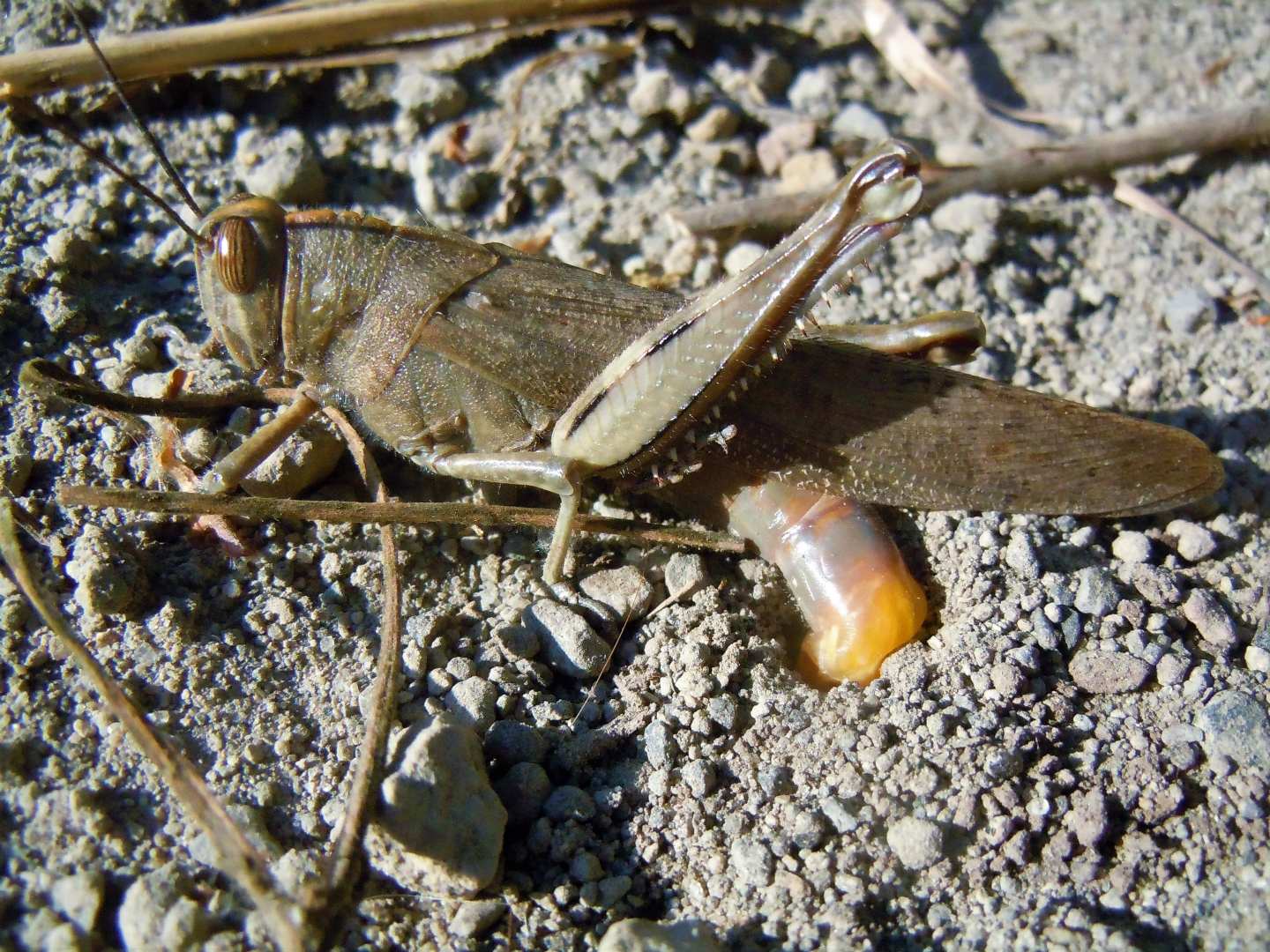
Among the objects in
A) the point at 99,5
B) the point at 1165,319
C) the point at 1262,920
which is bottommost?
the point at 1262,920

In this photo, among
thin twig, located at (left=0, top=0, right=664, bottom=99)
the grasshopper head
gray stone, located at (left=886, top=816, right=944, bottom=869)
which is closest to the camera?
gray stone, located at (left=886, top=816, right=944, bottom=869)

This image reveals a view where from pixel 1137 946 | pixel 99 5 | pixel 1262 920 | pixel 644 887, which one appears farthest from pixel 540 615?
pixel 99 5

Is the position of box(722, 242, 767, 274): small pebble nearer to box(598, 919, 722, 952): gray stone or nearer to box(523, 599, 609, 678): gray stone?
box(523, 599, 609, 678): gray stone

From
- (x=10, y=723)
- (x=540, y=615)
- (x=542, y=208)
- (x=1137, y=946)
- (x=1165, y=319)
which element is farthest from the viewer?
(x=542, y=208)

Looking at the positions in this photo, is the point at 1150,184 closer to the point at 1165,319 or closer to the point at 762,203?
the point at 1165,319

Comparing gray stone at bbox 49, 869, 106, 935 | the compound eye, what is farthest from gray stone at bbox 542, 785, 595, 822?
the compound eye

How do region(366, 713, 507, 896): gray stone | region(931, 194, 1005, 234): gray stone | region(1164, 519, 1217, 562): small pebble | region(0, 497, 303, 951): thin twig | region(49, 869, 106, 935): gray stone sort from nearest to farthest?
region(0, 497, 303, 951): thin twig < region(49, 869, 106, 935): gray stone < region(366, 713, 507, 896): gray stone < region(1164, 519, 1217, 562): small pebble < region(931, 194, 1005, 234): gray stone
